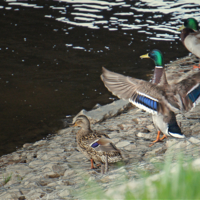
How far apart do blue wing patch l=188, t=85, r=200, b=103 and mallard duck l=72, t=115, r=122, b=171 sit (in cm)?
112

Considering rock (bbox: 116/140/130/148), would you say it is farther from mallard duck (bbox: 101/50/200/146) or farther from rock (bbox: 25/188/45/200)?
rock (bbox: 25/188/45/200)

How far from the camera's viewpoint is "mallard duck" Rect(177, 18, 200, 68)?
8.07 metres

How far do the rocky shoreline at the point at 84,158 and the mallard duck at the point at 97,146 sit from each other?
15 cm

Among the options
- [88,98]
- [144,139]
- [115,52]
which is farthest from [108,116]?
[115,52]

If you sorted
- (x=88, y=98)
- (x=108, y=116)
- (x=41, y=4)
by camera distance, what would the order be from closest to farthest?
(x=108, y=116) < (x=88, y=98) < (x=41, y=4)

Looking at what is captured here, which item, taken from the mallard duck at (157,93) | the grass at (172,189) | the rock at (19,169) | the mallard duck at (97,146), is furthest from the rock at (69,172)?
the grass at (172,189)

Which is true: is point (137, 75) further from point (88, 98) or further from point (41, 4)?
point (41, 4)

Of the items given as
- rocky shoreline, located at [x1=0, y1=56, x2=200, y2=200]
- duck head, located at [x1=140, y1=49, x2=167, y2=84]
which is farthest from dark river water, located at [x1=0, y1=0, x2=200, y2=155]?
duck head, located at [x1=140, y1=49, x2=167, y2=84]

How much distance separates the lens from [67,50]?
9508mm

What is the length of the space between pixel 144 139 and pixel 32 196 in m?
1.99

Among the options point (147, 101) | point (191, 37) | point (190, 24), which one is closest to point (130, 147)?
point (147, 101)

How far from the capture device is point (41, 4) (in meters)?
13.9

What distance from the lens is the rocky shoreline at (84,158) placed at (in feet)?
11.2

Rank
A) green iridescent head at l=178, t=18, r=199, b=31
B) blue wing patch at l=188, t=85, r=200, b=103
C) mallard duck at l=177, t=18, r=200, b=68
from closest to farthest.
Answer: blue wing patch at l=188, t=85, r=200, b=103
mallard duck at l=177, t=18, r=200, b=68
green iridescent head at l=178, t=18, r=199, b=31
